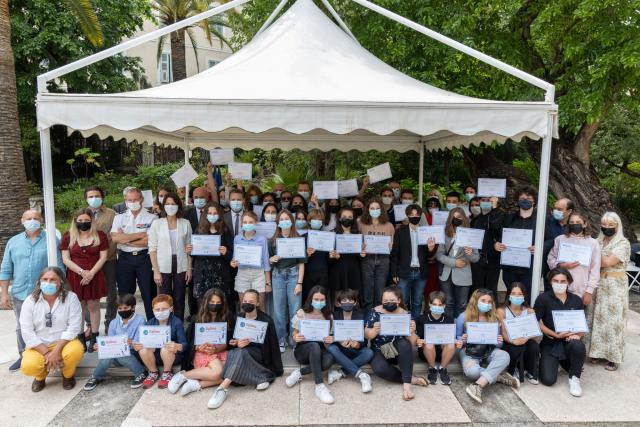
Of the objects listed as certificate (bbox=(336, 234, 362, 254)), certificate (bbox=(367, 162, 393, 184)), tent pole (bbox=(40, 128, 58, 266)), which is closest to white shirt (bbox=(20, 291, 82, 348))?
tent pole (bbox=(40, 128, 58, 266))

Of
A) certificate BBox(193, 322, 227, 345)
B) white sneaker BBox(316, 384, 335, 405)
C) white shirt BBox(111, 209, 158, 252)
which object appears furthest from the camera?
white shirt BBox(111, 209, 158, 252)

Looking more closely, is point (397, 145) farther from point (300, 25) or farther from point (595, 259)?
point (595, 259)

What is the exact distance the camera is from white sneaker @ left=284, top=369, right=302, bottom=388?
463cm

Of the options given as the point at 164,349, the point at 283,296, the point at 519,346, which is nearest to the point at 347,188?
the point at 283,296

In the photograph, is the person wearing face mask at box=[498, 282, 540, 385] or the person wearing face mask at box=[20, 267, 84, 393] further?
the person wearing face mask at box=[498, 282, 540, 385]

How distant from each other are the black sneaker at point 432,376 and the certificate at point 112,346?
330cm

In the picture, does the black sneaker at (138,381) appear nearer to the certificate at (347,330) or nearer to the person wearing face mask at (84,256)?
the person wearing face mask at (84,256)

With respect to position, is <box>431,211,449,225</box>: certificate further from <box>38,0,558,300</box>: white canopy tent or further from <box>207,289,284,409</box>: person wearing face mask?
<box>207,289,284,409</box>: person wearing face mask

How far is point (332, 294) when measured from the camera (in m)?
5.67

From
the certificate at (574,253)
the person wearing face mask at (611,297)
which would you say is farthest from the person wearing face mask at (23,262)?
the person wearing face mask at (611,297)

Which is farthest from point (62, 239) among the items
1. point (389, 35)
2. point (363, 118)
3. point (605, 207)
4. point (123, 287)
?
point (605, 207)

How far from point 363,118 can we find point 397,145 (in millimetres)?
4518

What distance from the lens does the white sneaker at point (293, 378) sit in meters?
4.63

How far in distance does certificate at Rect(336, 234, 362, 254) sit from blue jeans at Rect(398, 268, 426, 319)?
80 cm
